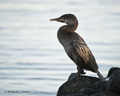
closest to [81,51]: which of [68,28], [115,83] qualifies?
[68,28]

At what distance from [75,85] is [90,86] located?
0.32 metres

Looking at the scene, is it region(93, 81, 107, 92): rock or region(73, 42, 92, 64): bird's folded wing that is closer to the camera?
region(93, 81, 107, 92): rock

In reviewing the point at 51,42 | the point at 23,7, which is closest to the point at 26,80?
the point at 51,42

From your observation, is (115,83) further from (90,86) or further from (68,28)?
(68,28)

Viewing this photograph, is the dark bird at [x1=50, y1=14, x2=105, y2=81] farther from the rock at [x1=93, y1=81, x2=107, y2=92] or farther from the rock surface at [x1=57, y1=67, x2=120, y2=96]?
the rock at [x1=93, y1=81, x2=107, y2=92]

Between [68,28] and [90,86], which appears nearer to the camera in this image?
[90,86]

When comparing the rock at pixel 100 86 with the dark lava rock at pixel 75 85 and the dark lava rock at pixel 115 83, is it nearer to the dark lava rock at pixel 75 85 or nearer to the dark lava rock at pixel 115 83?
the dark lava rock at pixel 75 85

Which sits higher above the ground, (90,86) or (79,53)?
(79,53)

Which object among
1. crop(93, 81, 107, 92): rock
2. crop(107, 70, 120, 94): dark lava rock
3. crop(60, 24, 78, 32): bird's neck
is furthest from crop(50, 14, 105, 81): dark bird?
crop(107, 70, 120, 94): dark lava rock

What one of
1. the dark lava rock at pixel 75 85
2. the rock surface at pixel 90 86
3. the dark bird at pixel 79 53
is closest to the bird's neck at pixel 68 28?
the dark bird at pixel 79 53

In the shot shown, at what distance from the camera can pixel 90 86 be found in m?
10.5

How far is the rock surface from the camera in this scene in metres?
9.45

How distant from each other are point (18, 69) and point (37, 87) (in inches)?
74.0

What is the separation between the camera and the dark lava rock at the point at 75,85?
33.6 feet
